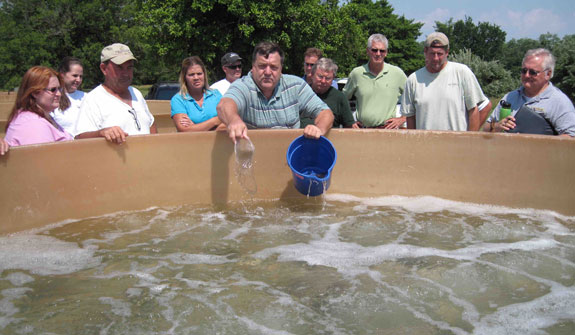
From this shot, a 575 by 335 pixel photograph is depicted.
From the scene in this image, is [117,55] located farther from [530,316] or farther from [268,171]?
[530,316]

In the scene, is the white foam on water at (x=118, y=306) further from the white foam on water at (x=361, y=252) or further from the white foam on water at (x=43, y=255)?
the white foam on water at (x=361, y=252)

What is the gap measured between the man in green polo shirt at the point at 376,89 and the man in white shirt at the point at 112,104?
2359mm

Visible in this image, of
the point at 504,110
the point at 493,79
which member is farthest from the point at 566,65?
the point at 504,110

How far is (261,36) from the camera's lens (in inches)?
1038

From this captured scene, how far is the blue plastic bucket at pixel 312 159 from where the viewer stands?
4559 millimetres

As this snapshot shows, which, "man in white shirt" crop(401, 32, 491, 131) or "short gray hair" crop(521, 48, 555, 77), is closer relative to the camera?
"short gray hair" crop(521, 48, 555, 77)

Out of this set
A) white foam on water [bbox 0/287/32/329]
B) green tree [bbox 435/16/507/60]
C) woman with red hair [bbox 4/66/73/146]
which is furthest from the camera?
green tree [bbox 435/16/507/60]

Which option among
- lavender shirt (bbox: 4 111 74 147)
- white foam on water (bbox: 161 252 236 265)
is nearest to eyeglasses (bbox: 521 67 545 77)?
white foam on water (bbox: 161 252 236 265)

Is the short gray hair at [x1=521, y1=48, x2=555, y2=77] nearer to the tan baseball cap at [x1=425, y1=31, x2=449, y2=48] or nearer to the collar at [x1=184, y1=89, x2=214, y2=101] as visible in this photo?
the tan baseball cap at [x1=425, y1=31, x2=449, y2=48]

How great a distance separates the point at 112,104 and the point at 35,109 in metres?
0.57

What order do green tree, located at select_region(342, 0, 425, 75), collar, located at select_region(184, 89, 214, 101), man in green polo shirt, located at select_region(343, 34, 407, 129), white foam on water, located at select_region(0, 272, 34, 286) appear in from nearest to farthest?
white foam on water, located at select_region(0, 272, 34, 286) < collar, located at select_region(184, 89, 214, 101) < man in green polo shirt, located at select_region(343, 34, 407, 129) < green tree, located at select_region(342, 0, 425, 75)

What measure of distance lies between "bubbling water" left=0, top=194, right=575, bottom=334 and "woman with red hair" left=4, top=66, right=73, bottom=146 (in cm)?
70

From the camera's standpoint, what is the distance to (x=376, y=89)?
19.4ft

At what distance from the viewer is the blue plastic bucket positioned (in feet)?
15.0
